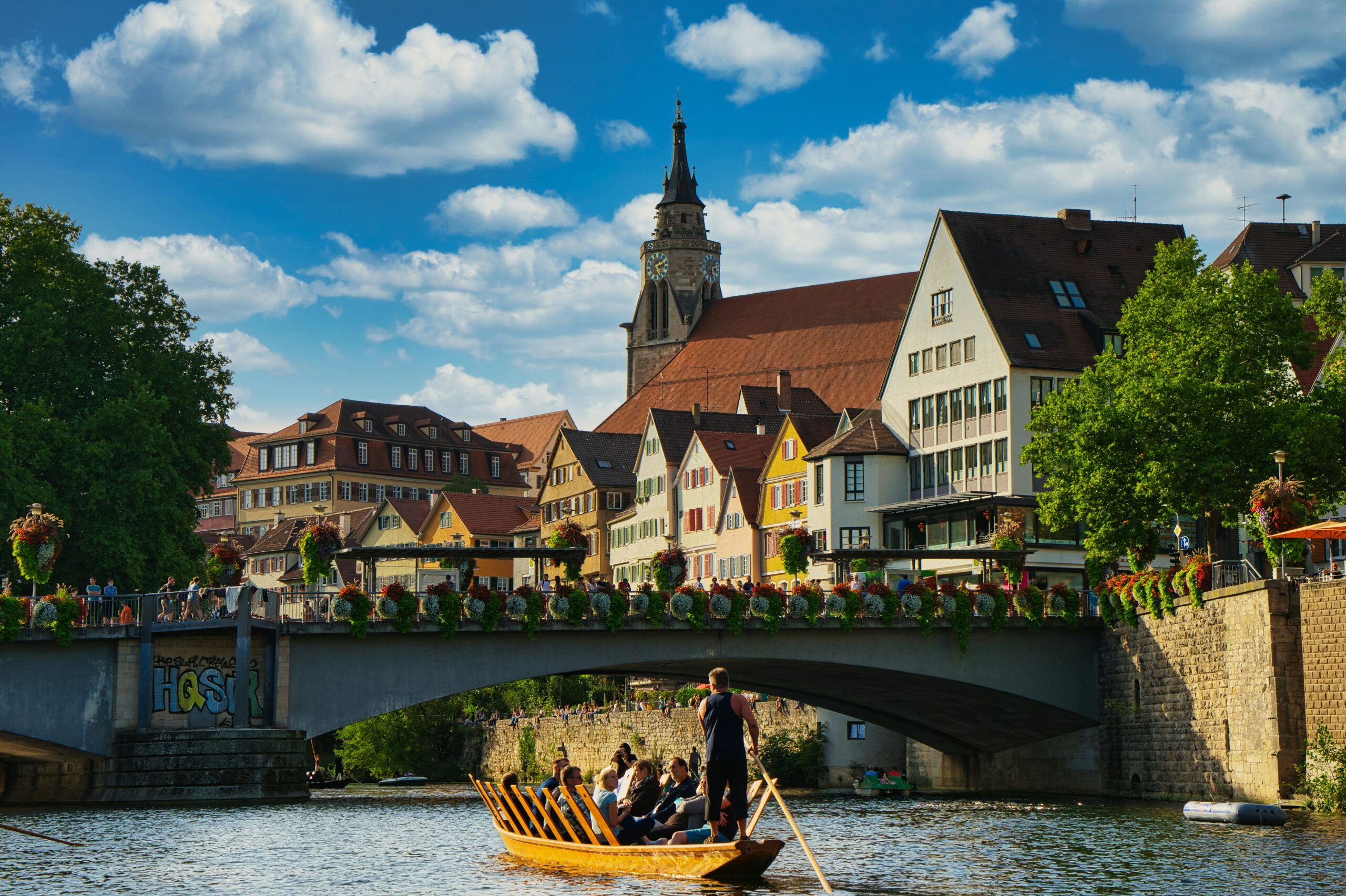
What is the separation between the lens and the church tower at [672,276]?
131750 millimetres

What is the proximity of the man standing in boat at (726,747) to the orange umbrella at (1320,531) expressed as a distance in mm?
19617

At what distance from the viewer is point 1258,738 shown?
43625mm

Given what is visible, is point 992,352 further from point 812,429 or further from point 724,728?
point 724,728

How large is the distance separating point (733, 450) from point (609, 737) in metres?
17.8

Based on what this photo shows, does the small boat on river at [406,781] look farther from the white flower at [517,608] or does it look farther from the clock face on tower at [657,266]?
the clock face on tower at [657,266]

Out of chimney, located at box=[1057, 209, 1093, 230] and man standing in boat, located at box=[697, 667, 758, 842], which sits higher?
chimney, located at box=[1057, 209, 1093, 230]

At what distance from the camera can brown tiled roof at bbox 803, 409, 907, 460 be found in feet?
245

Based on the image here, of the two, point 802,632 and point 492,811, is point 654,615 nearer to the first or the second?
point 802,632

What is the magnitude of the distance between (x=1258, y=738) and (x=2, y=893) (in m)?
27.8

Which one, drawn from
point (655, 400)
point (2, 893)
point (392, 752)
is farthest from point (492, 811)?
point (655, 400)

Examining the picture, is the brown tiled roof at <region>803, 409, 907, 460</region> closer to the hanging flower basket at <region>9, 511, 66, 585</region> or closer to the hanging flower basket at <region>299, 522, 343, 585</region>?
the hanging flower basket at <region>299, 522, 343, 585</region>

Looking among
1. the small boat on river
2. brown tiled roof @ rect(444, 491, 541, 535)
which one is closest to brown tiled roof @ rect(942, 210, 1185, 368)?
the small boat on river

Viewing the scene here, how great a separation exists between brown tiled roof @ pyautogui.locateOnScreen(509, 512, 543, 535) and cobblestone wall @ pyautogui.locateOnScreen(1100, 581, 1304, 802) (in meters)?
53.7

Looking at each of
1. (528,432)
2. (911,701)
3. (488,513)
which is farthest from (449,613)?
(528,432)
